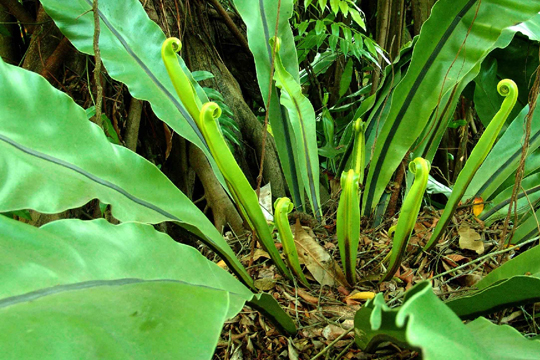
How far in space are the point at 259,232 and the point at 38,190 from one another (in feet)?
1.13

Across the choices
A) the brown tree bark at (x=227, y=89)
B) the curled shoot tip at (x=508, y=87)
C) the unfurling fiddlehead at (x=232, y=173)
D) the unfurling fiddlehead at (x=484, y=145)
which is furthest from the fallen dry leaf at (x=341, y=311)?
the brown tree bark at (x=227, y=89)

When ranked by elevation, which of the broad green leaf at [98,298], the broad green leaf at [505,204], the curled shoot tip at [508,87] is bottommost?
the broad green leaf at [505,204]

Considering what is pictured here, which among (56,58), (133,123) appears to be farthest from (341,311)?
(56,58)

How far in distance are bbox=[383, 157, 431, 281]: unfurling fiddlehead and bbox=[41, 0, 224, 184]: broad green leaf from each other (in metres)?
0.35

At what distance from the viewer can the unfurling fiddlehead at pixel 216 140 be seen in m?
0.57

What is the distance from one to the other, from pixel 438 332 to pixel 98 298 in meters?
0.27

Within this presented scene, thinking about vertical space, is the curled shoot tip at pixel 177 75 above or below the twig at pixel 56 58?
above

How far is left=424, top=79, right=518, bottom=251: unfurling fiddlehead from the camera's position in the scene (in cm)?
60

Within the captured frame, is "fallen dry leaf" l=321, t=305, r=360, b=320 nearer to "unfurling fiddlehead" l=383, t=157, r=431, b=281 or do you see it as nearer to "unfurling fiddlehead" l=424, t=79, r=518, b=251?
"unfurling fiddlehead" l=383, t=157, r=431, b=281

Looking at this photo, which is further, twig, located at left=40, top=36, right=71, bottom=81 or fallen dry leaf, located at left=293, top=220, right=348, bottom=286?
twig, located at left=40, top=36, right=71, bottom=81

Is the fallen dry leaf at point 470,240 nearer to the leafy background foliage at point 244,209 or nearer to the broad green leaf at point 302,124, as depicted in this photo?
the leafy background foliage at point 244,209

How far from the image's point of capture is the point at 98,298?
336 millimetres

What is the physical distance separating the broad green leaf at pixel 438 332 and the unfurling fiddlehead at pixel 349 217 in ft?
0.72

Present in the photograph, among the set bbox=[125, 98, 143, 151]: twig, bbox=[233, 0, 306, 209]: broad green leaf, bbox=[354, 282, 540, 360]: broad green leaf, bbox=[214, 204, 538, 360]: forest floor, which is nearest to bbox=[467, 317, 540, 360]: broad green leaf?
bbox=[354, 282, 540, 360]: broad green leaf
